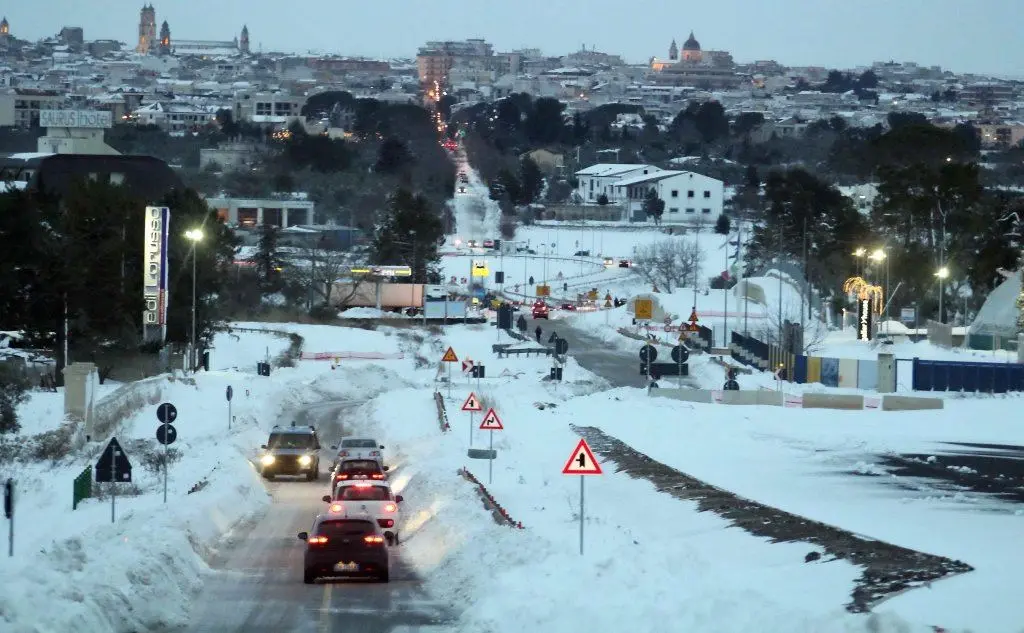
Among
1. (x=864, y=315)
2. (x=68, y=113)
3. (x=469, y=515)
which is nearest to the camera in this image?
(x=469, y=515)

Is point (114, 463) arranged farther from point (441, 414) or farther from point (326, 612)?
point (441, 414)

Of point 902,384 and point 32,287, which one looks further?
point 902,384

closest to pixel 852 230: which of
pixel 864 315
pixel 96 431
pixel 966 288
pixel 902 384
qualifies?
pixel 966 288

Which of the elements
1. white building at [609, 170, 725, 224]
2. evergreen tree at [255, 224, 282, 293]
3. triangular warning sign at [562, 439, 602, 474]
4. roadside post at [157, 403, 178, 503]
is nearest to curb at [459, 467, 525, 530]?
triangular warning sign at [562, 439, 602, 474]

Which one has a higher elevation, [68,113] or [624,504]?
[68,113]

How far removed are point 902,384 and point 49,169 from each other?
2592 inches

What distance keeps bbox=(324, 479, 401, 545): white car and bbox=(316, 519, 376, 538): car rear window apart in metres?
3.26

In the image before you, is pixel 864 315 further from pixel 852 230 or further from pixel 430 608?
pixel 430 608

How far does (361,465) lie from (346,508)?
6.48 meters

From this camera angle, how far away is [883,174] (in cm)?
8712

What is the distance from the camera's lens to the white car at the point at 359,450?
33.2 meters

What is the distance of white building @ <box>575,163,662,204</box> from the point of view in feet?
570

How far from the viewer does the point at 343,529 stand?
69.0ft

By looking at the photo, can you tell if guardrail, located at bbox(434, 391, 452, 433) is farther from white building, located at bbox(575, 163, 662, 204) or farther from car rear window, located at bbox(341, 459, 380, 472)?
white building, located at bbox(575, 163, 662, 204)
